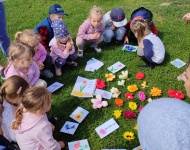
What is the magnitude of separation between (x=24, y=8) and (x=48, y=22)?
2.73 meters

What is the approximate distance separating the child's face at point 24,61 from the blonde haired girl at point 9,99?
74cm

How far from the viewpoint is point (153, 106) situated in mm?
1932

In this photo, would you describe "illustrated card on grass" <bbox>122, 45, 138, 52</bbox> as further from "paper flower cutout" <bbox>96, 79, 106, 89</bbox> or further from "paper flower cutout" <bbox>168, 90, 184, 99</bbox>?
"paper flower cutout" <bbox>168, 90, 184, 99</bbox>

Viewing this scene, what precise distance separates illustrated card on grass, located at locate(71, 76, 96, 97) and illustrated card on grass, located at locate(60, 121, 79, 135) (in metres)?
0.68

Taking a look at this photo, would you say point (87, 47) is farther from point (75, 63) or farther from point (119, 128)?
point (119, 128)

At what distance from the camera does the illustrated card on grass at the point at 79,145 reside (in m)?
3.78

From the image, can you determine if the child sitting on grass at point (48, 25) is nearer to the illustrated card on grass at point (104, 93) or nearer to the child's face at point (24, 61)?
the child's face at point (24, 61)

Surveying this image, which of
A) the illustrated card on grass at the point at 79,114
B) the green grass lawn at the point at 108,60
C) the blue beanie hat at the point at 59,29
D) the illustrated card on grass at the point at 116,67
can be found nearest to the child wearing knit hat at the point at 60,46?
the blue beanie hat at the point at 59,29

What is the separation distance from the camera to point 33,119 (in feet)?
10.2

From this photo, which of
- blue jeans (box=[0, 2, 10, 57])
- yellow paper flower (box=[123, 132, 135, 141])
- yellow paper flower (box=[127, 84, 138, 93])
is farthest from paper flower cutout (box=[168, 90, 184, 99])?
blue jeans (box=[0, 2, 10, 57])

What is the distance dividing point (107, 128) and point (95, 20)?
7.78 feet

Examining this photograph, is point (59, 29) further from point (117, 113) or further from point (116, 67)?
point (117, 113)

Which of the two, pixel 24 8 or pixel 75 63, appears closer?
pixel 75 63

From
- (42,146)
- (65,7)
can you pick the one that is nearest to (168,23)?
(65,7)
